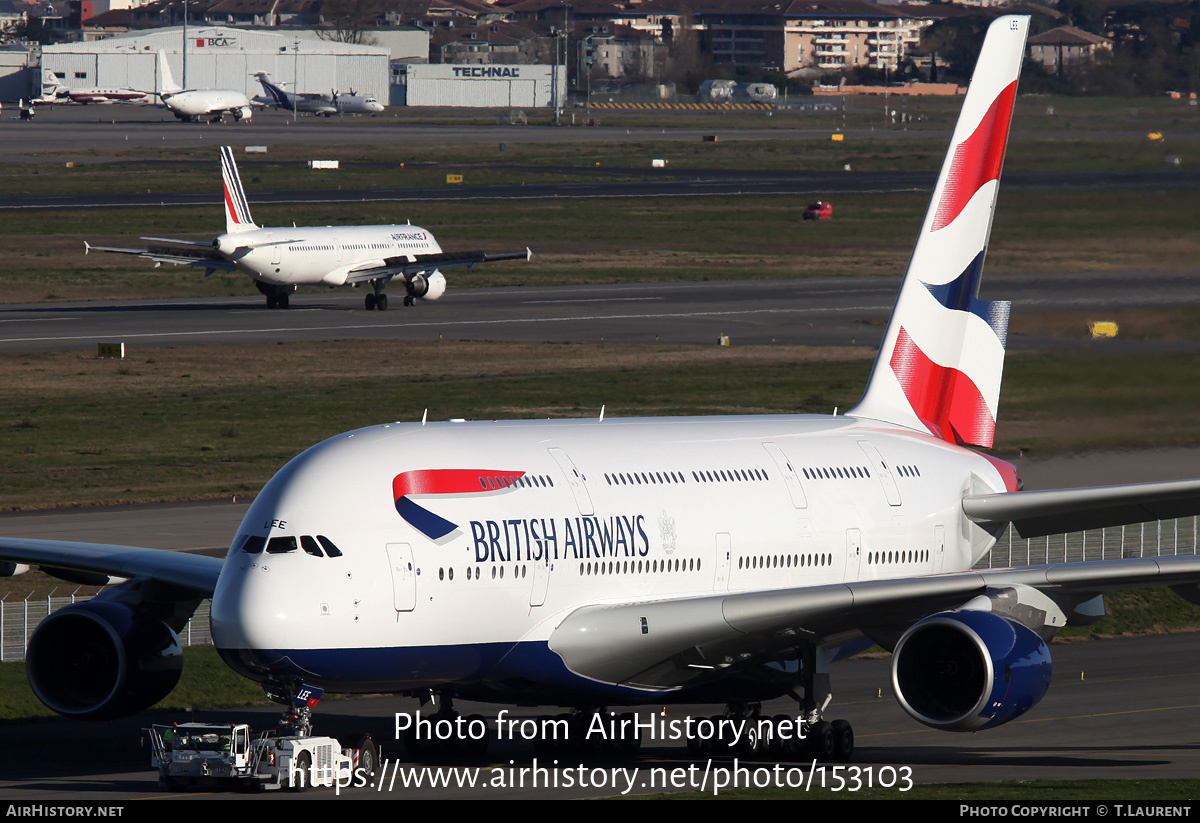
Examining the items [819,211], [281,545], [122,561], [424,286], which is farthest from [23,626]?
[819,211]

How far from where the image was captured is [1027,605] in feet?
97.6

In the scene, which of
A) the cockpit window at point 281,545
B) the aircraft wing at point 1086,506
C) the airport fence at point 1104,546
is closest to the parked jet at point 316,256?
the airport fence at point 1104,546

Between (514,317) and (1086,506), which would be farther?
(514,317)

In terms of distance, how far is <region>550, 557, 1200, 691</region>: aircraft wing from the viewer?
29391 millimetres

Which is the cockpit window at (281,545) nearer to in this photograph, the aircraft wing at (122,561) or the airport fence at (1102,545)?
the aircraft wing at (122,561)

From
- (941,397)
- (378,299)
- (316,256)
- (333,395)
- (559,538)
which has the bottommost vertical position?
(378,299)

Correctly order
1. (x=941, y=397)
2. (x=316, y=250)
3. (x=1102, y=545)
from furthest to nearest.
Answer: (x=316, y=250) → (x=1102, y=545) → (x=941, y=397)

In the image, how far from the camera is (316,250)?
356 feet

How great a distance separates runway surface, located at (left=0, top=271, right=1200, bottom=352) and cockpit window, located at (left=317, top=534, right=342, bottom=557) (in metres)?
68.6

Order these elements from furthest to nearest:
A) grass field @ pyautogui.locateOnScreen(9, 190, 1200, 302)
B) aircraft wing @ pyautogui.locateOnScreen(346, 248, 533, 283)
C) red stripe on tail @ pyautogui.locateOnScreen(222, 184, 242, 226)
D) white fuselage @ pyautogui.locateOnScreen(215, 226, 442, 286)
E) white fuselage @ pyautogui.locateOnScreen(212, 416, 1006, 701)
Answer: grass field @ pyautogui.locateOnScreen(9, 190, 1200, 302) < aircraft wing @ pyautogui.locateOnScreen(346, 248, 533, 283) < white fuselage @ pyautogui.locateOnScreen(215, 226, 442, 286) < red stripe on tail @ pyautogui.locateOnScreen(222, 184, 242, 226) < white fuselage @ pyautogui.locateOnScreen(212, 416, 1006, 701)

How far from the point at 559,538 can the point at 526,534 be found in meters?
0.72

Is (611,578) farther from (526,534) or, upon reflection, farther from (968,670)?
(968,670)

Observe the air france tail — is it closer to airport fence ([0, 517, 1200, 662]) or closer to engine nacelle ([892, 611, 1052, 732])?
airport fence ([0, 517, 1200, 662])

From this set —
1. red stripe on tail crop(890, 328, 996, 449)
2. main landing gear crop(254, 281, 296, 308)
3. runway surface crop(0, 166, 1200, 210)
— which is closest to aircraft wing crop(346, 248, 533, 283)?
main landing gear crop(254, 281, 296, 308)
